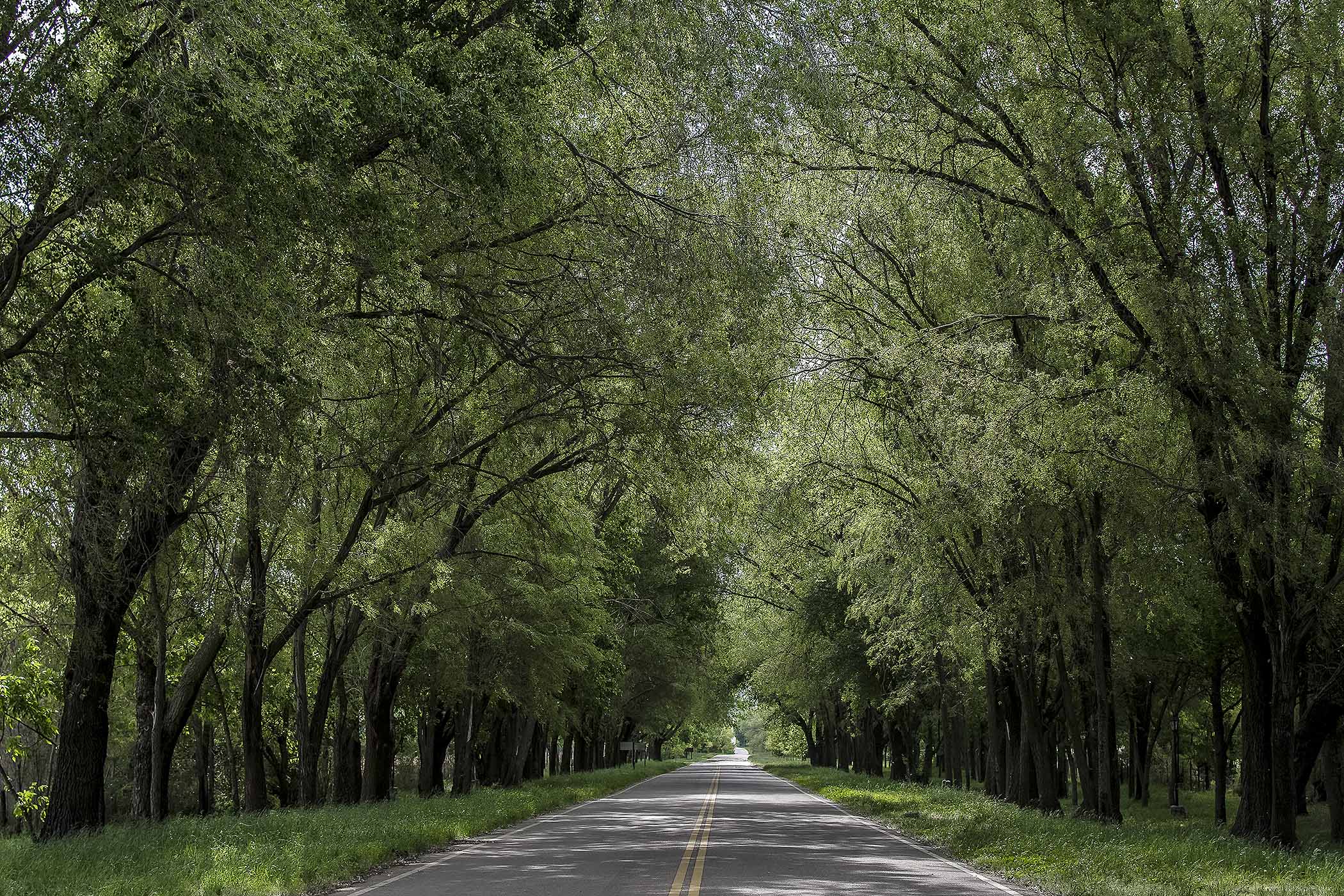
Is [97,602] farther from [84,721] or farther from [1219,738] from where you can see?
[1219,738]

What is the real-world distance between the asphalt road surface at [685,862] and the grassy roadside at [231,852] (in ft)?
1.53

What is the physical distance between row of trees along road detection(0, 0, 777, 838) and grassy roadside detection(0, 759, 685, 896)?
2097mm

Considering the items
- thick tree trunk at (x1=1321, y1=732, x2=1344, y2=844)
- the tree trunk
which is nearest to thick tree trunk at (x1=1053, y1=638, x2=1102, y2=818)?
thick tree trunk at (x1=1321, y1=732, x2=1344, y2=844)

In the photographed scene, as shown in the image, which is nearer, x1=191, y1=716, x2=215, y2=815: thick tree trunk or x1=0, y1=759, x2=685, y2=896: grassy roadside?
x1=0, y1=759, x2=685, y2=896: grassy roadside

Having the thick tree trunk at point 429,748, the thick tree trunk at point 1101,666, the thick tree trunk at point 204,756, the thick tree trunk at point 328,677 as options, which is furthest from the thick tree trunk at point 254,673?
the thick tree trunk at point 1101,666

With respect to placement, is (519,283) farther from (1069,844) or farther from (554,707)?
(554,707)

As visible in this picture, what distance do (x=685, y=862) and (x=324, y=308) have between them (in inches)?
331

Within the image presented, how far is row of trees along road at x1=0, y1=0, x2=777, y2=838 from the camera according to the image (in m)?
8.38

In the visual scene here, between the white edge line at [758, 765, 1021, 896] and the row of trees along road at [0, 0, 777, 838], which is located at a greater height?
the row of trees along road at [0, 0, 777, 838]

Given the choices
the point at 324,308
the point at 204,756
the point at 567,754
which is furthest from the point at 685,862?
the point at 567,754

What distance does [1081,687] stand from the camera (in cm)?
2848

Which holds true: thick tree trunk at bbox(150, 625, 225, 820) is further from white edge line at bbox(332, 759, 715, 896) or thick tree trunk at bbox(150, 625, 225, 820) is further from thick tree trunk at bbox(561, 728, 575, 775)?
thick tree trunk at bbox(561, 728, 575, 775)

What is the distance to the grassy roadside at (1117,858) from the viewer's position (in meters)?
11.5

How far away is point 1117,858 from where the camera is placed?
13.8 m
